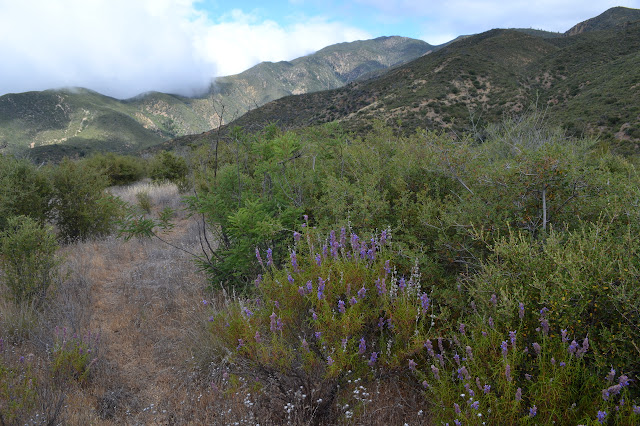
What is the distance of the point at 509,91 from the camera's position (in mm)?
35594

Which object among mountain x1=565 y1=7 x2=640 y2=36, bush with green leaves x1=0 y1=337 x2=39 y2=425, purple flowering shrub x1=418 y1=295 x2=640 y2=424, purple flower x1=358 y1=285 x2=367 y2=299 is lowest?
bush with green leaves x1=0 y1=337 x2=39 y2=425

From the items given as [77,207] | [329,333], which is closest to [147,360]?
[329,333]

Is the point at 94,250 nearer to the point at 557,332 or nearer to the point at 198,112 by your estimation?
the point at 557,332

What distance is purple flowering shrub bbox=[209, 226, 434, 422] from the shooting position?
79.5 inches

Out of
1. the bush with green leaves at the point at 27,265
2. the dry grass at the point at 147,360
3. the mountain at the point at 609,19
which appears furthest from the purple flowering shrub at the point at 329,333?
the mountain at the point at 609,19

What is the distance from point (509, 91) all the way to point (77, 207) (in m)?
40.5

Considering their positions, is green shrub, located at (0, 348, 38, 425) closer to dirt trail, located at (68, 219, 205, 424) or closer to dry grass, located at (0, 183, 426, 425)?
dry grass, located at (0, 183, 426, 425)

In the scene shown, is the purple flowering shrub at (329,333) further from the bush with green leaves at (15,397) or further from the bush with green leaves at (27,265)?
the bush with green leaves at (27,265)

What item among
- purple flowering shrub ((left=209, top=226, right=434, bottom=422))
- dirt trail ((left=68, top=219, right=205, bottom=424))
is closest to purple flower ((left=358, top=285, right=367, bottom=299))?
purple flowering shrub ((left=209, top=226, right=434, bottom=422))

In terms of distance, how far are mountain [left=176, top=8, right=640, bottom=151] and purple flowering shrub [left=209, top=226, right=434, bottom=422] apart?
807 inches

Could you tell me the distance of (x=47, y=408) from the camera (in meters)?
2.35

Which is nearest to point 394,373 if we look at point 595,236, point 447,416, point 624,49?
point 447,416

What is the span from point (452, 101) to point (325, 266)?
127ft

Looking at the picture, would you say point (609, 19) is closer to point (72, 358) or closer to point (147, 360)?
point (147, 360)
